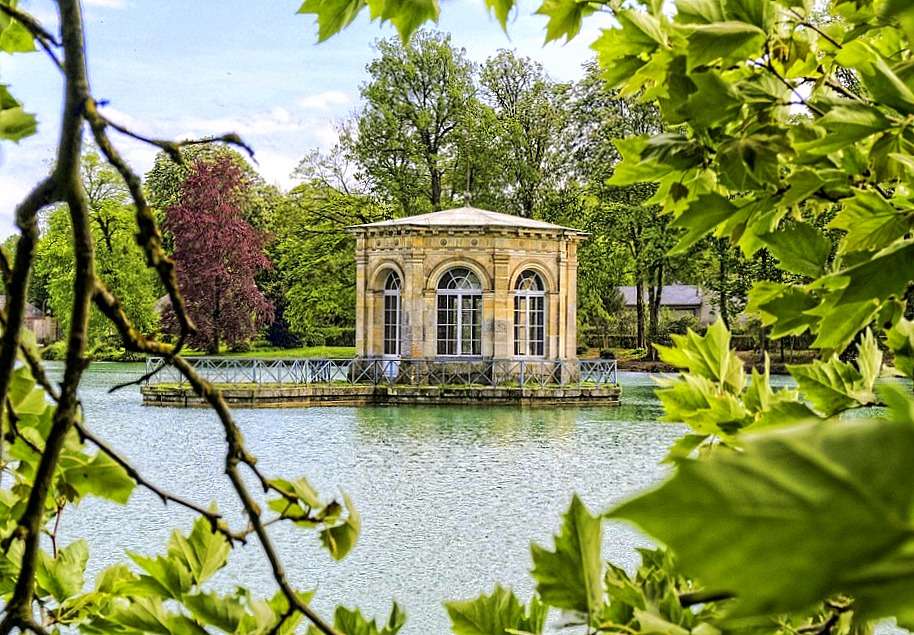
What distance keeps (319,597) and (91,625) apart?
20.0 feet

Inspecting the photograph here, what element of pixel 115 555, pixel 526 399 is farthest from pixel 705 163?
pixel 526 399

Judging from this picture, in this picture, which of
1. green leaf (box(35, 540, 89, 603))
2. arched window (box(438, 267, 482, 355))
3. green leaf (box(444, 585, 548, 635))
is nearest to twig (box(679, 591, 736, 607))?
green leaf (box(444, 585, 548, 635))

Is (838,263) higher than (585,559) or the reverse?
higher

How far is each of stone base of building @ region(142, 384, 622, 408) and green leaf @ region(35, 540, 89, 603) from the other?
680 inches

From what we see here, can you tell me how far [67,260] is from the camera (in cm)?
3525

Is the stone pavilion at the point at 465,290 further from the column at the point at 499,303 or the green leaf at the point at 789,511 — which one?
the green leaf at the point at 789,511

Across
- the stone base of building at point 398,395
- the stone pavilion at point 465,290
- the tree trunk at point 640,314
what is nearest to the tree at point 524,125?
the tree trunk at point 640,314

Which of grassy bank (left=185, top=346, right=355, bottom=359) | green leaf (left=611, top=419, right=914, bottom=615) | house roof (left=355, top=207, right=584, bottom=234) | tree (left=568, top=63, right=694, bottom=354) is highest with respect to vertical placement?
tree (left=568, top=63, right=694, bottom=354)

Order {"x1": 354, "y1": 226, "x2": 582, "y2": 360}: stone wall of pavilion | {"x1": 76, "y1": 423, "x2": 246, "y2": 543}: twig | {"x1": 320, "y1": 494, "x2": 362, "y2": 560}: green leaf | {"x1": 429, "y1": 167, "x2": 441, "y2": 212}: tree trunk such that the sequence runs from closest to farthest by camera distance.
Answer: {"x1": 76, "y1": 423, "x2": 246, "y2": 543}: twig
{"x1": 320, "y1": 494, "x2": 362, "y2": 560}: green leaf
{"x1": 354, "y1": 226, "x2": 582, "y2": 360}: stone wall of pavilion
{"x1": 429, "y1": 167, "x2": 441, "y2": 212}: tree trunk

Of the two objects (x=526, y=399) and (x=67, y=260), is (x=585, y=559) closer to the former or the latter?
(x=526, y=399)

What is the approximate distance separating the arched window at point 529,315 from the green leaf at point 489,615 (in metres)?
19.3

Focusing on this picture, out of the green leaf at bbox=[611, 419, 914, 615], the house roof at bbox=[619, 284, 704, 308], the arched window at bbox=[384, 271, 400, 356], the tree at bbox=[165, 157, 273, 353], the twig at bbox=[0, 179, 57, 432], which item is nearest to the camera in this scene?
the green leaf at bbox=[611, 419, 914, 615]

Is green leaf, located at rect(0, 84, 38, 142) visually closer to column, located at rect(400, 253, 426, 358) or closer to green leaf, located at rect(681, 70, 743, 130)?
green leaf, located at rect(681, 70, 743, 130)

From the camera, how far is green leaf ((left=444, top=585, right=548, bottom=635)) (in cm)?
87
